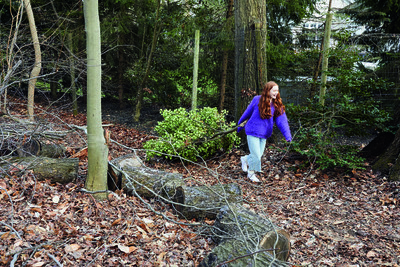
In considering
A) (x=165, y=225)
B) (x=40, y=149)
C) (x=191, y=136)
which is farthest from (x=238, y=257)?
(x=40, y=149)

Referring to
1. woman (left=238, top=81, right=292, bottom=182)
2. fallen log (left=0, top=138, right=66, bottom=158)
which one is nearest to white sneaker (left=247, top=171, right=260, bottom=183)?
woman (left=238, top=81, right=292, bottom=182)

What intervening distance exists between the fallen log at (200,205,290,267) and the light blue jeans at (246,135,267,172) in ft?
6.30

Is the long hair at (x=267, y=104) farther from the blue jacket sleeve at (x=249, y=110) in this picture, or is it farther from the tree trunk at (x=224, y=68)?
the tree trunk at (x=224, y=68)

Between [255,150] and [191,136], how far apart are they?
4.92ft

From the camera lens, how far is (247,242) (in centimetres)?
305

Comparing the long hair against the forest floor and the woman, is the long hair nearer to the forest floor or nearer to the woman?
the woman

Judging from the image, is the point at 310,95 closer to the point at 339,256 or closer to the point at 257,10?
the point at 257,10

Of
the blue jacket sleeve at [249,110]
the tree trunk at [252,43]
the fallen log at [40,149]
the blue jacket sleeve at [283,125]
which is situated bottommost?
A: the fallen log at [40,149]

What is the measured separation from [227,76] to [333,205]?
245 inches

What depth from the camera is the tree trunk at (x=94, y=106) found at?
354 centimetres

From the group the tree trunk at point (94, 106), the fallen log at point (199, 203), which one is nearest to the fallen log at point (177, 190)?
the fallen log at point (199, 203)

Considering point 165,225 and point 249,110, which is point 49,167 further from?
point 249,110

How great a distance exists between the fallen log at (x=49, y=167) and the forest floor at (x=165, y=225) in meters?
0.10

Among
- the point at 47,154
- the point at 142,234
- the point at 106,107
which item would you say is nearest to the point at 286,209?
the point at 142,234
